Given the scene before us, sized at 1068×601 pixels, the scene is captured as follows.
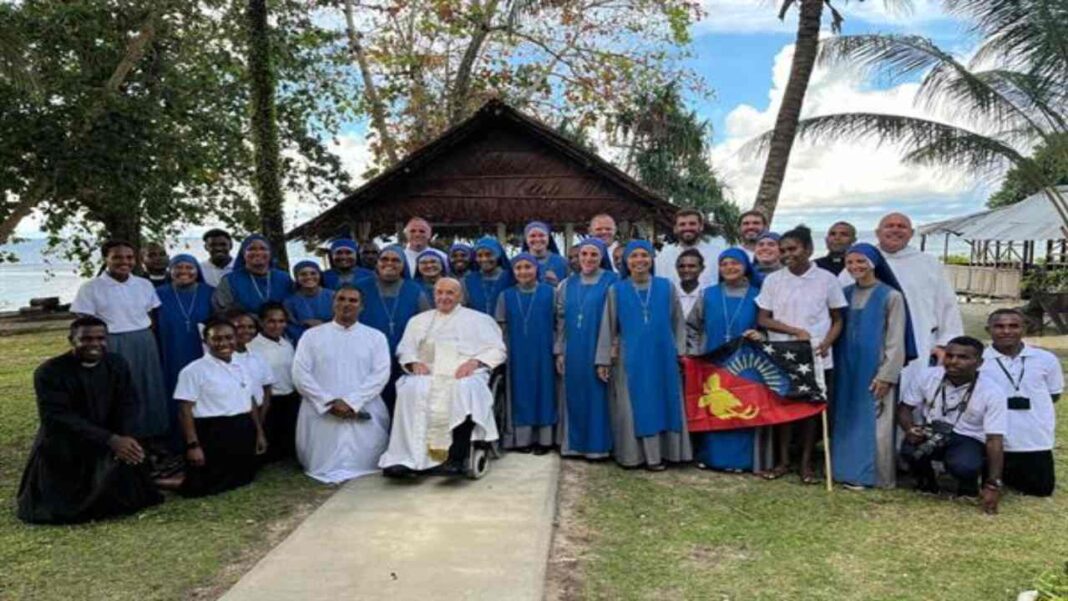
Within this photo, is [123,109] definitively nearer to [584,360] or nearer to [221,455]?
[221,455]

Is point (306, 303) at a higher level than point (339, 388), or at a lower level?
higher

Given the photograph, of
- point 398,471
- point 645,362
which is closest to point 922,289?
point 645,362

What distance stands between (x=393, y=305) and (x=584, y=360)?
1.65m

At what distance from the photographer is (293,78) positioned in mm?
12266

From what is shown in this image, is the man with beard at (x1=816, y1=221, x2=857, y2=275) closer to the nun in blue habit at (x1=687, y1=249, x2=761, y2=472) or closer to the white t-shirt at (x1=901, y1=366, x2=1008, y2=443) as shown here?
the nun in blue habit at (x1=687, y1=249, x2=761, y2=472)

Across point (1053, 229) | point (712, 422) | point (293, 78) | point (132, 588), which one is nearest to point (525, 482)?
point (712, 422)

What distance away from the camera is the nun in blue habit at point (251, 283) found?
702 cm

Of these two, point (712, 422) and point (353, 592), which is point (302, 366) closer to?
point (353, 592)

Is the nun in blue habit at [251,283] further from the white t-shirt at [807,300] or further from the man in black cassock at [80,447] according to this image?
the white t-shirt at [807,300]

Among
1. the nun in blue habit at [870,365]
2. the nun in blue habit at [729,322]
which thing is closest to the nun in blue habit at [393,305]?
the nun in blue habit at [729,322]

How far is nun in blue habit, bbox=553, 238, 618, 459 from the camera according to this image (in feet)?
21.9

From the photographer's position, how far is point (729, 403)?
6.46 metres

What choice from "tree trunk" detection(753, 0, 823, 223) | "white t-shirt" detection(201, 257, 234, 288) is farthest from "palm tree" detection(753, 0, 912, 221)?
"white t-shirt" detection(201, 257, 234, 288)

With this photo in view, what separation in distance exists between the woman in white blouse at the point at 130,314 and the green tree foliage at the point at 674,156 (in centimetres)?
1568
